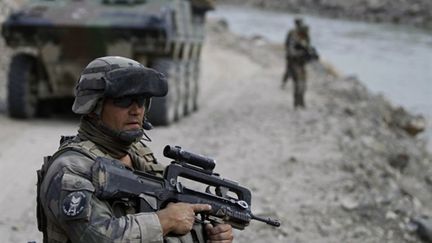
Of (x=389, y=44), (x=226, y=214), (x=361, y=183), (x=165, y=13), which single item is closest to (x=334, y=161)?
(x=361, y=183)

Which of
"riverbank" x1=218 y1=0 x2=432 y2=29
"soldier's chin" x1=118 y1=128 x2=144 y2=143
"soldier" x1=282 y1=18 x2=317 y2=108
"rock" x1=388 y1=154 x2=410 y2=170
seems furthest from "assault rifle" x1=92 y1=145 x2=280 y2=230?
"riverbank" x1=218 y1=0 x2=432 y2=29

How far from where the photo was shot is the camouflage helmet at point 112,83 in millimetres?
2766

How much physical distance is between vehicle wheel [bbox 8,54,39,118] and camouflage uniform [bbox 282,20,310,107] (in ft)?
12.8

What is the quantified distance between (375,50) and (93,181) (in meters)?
26.5

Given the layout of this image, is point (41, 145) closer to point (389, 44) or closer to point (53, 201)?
point (53, 201)

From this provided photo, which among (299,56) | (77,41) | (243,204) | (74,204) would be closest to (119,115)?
(74,204)

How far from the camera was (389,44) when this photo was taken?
3025 cm

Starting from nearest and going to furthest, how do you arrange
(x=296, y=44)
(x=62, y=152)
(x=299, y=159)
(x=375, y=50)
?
(x=62, y=152) → (x=299, y=159) → (x=296, y=44) → (x=375, y=50)

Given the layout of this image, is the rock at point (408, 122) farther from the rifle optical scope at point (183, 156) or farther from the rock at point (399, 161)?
the rifle optical scope at point (183, 156)

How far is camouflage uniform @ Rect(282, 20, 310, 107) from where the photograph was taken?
40.1 ft

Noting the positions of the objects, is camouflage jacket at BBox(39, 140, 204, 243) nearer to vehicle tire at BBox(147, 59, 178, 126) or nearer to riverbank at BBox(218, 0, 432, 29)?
vehicle tire at BBox(147, 59, 178, 126)

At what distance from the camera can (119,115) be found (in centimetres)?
282

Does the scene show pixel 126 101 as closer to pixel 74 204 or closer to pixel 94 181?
pixel 94 181

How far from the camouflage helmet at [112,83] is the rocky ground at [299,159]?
3259 millimetres
